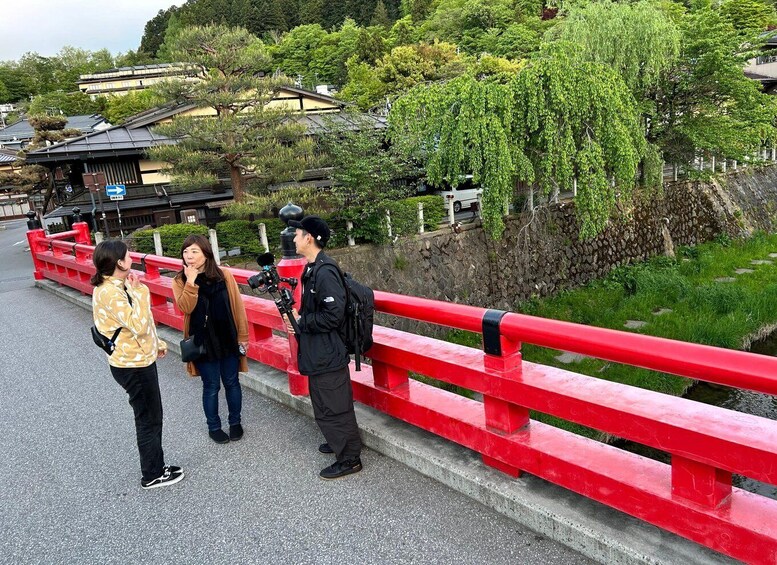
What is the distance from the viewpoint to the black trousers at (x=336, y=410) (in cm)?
318

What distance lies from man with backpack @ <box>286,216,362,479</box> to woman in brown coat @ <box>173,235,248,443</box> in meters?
0.81

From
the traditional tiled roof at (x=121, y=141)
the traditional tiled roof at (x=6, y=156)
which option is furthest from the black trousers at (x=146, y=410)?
the traditional tiled roof at (x=6, y=156)

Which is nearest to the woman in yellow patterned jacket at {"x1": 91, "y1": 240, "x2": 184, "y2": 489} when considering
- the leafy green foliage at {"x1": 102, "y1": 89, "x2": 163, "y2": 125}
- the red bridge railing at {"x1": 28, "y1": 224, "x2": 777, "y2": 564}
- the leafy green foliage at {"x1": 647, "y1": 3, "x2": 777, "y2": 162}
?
the red bridge railing at {"x1": 28, "y1": 224, "x2": 777, "y2": 564}

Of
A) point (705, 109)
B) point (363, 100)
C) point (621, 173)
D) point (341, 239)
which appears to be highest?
point (363, 100)

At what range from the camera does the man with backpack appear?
9.89 feet

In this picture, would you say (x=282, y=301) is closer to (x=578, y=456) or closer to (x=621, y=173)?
(x=578, y=456)

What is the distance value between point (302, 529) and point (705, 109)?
17.4 meters

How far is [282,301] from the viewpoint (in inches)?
130

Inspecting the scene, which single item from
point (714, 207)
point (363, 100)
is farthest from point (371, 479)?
point (363, 100)

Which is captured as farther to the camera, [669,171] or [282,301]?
[669,171]

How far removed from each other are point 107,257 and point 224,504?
5.16ft

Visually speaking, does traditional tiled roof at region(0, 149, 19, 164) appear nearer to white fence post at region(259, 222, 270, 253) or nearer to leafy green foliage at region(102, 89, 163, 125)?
leafy green foliage at region(102, 89, 163, 125)

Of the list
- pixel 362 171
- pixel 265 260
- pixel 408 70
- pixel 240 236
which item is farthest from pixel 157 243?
pixel 408 70

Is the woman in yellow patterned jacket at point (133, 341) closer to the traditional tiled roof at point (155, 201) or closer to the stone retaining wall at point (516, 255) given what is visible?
the stone retaining wall at point (516, 255)
